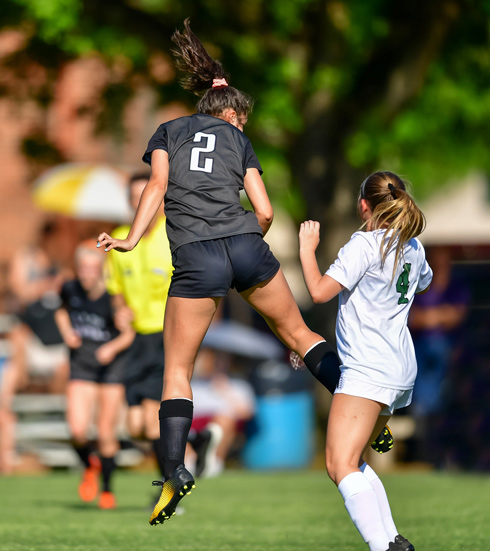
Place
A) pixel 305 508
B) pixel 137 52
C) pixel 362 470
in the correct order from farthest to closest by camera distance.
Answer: pixel 137 52 < pixel 305 508 < pixel 362 470

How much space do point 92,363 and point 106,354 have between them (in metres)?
0.40

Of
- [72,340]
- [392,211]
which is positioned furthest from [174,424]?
[72,340]

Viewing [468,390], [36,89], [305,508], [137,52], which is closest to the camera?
[305,508]

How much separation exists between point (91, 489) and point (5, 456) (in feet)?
18.8

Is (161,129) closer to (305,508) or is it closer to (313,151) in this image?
(305,508)

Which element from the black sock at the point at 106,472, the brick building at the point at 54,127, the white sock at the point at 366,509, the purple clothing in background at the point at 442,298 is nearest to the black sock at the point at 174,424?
the white sock at the point at 366,509

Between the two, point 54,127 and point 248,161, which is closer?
point 248,161

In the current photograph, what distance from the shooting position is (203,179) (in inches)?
214

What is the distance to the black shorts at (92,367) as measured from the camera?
9281 millimetres

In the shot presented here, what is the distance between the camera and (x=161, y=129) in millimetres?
5566

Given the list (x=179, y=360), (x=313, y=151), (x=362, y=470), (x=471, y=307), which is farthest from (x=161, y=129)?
(x=313, y=151)

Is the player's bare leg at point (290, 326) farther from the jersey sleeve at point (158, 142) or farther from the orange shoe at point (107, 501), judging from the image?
the orange shoe at point (107, 501)

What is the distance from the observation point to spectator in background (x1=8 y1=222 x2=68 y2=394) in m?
14.1

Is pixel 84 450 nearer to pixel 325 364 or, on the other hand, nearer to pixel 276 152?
pixel 325 364
